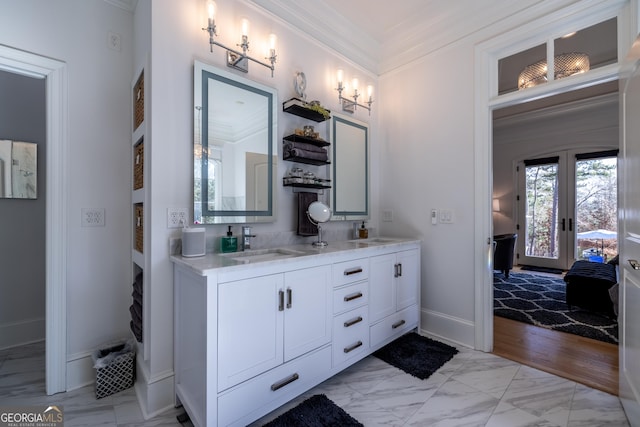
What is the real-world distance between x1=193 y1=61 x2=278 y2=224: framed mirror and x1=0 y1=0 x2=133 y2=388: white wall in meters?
0.72

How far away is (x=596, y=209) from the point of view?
497cm

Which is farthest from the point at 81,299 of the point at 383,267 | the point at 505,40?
the point at 505,40

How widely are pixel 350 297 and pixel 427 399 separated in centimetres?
77

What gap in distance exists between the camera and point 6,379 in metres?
1.88

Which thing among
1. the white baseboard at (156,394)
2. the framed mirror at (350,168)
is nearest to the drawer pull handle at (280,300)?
the white baseboard at (156,394)

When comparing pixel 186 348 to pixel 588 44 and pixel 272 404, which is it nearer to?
pixel 272 404

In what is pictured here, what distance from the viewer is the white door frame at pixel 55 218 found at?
175cm

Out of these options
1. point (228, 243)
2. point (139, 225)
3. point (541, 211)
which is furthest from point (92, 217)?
point (541, 211)

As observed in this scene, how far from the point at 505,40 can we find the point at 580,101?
3.95 metres

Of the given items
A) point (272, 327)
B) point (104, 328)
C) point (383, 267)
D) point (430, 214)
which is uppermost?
point (430, 214)

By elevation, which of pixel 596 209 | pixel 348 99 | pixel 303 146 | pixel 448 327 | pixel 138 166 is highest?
pixel 348 99

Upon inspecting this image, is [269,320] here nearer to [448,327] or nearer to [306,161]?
[306,161]

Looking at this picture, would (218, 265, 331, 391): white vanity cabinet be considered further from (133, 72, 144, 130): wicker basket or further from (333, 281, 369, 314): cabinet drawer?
(133, 72, 144, 130): wicker basket

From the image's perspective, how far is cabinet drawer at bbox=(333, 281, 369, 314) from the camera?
1.86 metres
